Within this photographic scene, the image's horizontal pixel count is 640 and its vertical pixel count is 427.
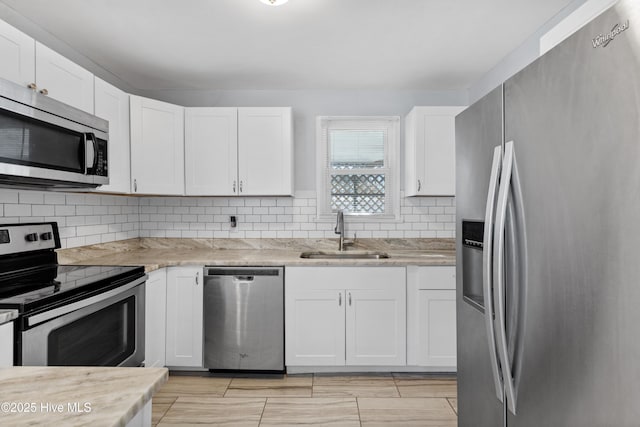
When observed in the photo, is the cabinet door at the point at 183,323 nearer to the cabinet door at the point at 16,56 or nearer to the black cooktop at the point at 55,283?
the black cooktop at the point at 55,283

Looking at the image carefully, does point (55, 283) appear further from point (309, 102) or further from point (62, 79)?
point (309, 102)

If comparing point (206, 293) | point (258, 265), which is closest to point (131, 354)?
point (206, 293)

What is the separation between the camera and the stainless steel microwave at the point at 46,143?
1.62 metres

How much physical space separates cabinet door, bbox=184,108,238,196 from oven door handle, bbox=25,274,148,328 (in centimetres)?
115

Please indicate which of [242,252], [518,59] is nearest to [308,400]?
[242,252]

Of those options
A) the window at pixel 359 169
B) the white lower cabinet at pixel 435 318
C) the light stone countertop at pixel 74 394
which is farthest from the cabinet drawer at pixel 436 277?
the light stone countertop at pixel 74 394

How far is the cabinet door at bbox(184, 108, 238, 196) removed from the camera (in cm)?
326

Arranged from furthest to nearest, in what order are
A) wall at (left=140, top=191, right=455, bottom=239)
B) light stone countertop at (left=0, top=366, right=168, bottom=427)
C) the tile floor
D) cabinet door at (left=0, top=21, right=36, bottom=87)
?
wall at (left=140, top=191, right=455, bottom=239), the tile floor, cabinet door at (left=0, top=21, right=36, bottom=87), light stone countertop at (left=0, top=366, right=168, bottom=427)

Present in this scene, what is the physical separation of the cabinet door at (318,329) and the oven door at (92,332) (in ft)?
3.53

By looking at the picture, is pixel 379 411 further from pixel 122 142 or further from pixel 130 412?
pixel 122 142

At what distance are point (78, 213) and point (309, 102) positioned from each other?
2.09m

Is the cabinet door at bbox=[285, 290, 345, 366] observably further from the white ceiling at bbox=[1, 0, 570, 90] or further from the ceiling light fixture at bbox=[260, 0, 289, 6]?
the ceiling light fixture at bbox=[260, 0, 289, 6]

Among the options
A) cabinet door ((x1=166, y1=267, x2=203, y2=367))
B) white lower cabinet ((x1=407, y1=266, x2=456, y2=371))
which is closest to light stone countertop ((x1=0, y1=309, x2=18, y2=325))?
cabinet door ((x1=166, y1=267, x2=203, y2=367))

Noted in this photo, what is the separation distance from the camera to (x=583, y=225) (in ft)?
2.89
